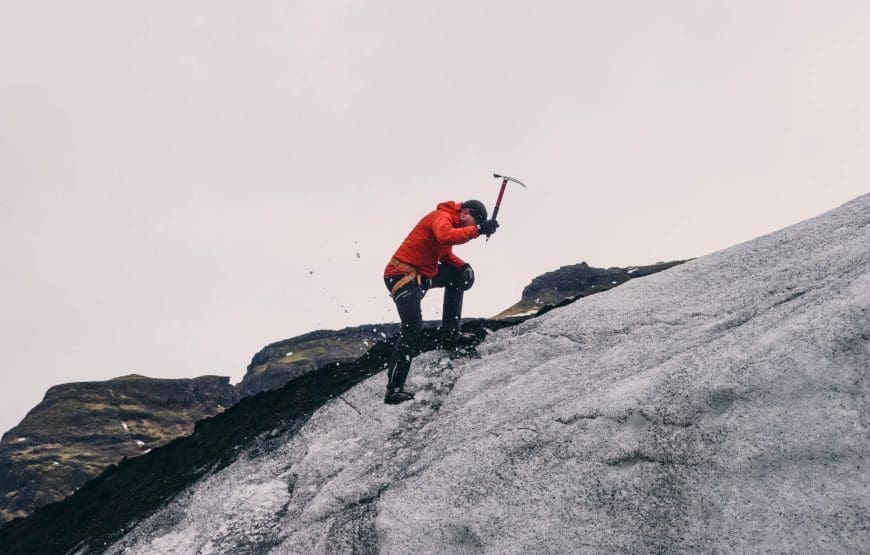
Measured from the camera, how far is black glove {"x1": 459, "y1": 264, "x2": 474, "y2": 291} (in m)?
12.2

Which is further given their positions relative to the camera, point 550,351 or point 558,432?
point 550,351

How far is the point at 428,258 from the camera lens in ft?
37.5

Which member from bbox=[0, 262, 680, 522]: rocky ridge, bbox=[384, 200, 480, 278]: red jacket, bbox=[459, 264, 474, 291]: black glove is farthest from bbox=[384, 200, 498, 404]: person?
bbox=[0, 262, 680, 522]: rocky ridge

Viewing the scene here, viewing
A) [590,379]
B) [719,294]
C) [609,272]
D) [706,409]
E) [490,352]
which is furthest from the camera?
[609,272]

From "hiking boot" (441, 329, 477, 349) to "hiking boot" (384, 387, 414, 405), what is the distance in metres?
1.87

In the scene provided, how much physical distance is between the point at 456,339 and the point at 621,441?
587cm

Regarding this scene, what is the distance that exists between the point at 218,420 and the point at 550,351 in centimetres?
802

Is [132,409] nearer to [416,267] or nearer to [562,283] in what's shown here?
[562,283]

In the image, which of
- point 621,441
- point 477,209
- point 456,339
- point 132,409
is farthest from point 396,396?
point 132,409

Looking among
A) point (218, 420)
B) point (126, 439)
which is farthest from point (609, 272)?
point (218, 420)

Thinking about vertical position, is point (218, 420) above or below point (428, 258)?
below

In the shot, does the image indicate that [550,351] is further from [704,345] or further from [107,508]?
[107,508]

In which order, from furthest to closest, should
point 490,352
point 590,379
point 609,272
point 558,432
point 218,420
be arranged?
point 609,272, point 218,420, point 490,352, point 590,379, point 558,432

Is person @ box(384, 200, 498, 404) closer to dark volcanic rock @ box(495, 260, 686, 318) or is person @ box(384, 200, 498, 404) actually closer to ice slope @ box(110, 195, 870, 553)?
ice slope @ box(110, 195, 870, 553)
